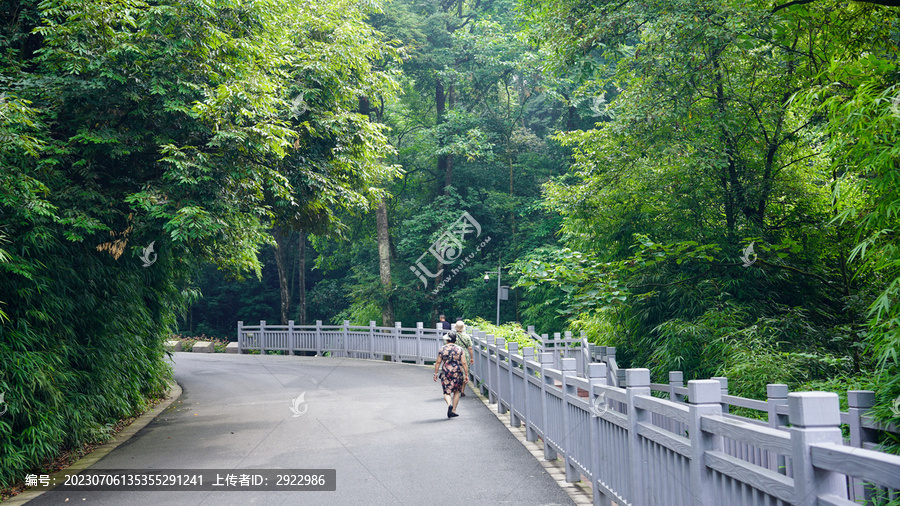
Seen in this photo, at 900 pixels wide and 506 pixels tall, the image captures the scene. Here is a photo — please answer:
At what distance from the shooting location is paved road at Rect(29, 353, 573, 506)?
22.1 ft

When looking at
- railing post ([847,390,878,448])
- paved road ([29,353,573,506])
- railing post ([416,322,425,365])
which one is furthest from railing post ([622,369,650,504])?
railing post ([416,322,425,365])

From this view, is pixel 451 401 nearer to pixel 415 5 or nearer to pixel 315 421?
pixel 315 421

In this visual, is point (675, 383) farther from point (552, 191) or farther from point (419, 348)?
point (419, 348)

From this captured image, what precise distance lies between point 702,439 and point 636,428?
3.76 ft

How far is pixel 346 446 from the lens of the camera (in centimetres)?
903

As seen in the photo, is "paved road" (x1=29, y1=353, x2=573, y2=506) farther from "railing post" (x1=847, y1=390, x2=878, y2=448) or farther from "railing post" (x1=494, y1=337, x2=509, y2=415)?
"railing post" (x1=847, y1=390, x2=878, y2=448)

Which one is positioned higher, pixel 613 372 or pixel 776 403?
pixel 776 403

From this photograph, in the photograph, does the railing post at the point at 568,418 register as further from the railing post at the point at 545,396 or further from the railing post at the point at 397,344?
the railing post at the point at 397,344

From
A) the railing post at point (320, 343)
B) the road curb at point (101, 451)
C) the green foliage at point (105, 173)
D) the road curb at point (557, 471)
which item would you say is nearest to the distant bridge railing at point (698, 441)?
the road curb at point (557, 471)

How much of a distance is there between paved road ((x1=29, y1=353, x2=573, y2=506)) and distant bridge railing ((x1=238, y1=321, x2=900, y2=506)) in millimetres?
751

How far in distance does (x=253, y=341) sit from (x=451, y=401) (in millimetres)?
18152

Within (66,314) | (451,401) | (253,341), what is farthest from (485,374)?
(253,341)

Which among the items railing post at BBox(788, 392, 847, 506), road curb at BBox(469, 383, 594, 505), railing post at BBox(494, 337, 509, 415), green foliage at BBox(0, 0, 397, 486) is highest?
green foliage at BBox(0, 0, 397, 486)

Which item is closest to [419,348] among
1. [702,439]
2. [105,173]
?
[105,173]
